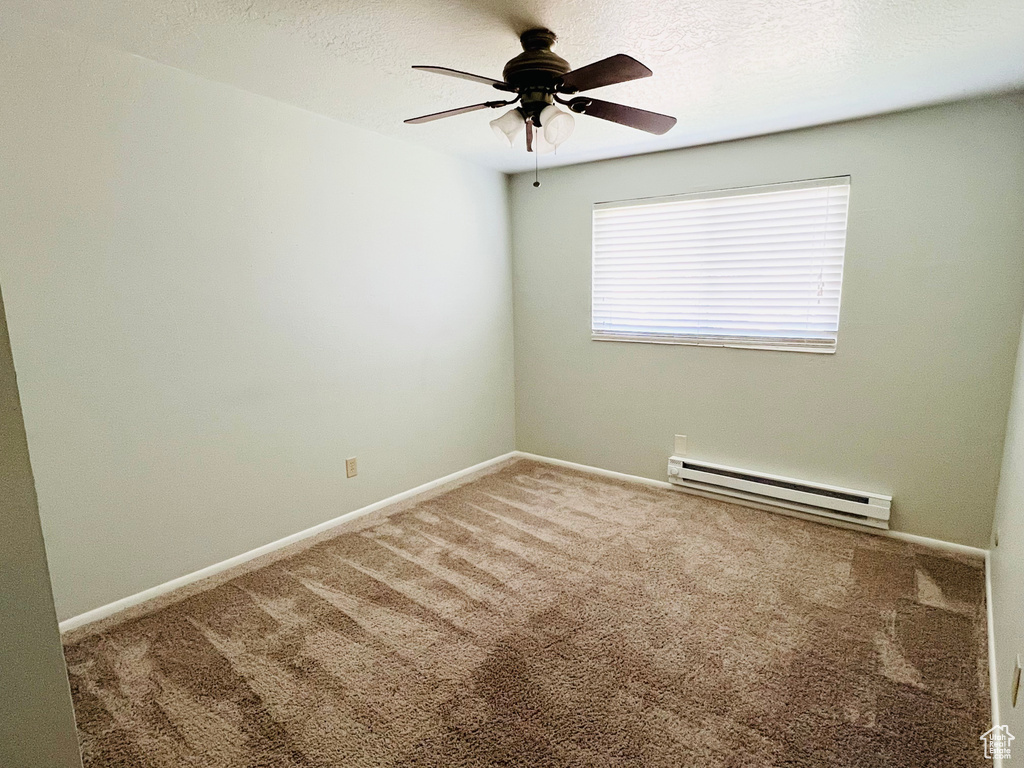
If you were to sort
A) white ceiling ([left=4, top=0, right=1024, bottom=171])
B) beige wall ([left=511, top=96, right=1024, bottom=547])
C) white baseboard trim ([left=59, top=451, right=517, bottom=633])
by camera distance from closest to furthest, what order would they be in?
white ceiling ([left=4, top=0, right=1024, bottom=171]) → white baseboard trim ([left=59, top=451, right=517, bottom=633]) → beige wall ([left=511, top=96, right=1024, bottom=547])

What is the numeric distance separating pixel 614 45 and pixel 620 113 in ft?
1.11

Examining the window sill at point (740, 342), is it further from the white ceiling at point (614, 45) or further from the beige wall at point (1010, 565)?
the white ceiling at point (614, 45)

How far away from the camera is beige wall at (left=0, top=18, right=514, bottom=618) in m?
2.01

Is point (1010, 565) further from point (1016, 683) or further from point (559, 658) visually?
point (559, 658)

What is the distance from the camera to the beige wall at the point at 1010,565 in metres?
1.51

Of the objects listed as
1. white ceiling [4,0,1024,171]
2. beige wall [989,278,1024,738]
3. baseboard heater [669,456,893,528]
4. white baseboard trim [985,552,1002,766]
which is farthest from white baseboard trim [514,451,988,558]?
white ceiling [4,0,1024,171]

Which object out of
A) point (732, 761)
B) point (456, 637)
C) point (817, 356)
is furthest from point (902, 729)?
point (817, 356)

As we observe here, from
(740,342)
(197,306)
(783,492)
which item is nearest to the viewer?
(197,306)

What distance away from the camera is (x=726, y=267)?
3297mm

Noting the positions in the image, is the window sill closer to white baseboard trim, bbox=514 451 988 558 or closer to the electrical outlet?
white baseboard trim, bbox=514 451 988 558

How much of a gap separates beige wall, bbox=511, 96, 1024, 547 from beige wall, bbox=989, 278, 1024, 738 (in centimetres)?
20

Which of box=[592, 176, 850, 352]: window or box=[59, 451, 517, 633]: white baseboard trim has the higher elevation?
box=[592, 176, 850, 352]: window

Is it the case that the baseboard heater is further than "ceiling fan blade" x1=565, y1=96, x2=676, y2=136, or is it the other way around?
the baseboard heater

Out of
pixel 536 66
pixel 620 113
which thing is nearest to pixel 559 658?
pixel 620 113
